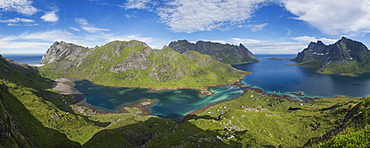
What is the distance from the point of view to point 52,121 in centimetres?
7675

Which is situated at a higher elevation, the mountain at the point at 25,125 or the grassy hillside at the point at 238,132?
the mountain at the point at 25,125

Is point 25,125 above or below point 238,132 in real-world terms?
above

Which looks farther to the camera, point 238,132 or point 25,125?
point 238,132

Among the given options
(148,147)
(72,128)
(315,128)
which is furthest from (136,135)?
(315,128)

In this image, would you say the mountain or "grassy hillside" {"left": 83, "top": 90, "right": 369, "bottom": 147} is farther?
"grassy hillside" {"left": 83, "top": 90, "right": 369, "bottom": 147}

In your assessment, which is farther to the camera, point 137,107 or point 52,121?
point 137,107

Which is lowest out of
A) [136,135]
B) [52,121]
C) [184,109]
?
[184,109]

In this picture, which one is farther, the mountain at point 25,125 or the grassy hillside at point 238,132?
the grassy hillside at point 238,132

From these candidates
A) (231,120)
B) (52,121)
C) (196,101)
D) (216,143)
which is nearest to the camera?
(216,143)

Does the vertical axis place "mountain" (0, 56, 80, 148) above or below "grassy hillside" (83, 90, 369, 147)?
above

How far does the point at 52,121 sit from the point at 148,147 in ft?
190

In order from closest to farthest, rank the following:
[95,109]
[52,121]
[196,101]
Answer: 1. [52,121]
2. [95,109]
3. [196,101]

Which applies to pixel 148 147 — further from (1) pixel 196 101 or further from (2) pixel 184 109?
(1) pixel 196 101

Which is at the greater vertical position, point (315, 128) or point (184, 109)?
point (315, 128)
